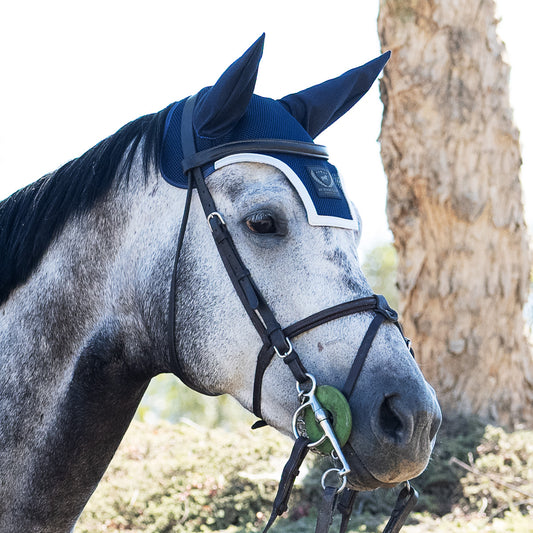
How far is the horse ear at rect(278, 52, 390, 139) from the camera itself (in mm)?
2409

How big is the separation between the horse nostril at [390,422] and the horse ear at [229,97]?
0.99m

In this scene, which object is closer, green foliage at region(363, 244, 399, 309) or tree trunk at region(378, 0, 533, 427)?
tree trunk at region(378, 0, 533, 427)

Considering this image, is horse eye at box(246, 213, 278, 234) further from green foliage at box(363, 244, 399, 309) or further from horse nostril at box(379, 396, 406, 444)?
green foliage at box(363, 244, 399, 309)

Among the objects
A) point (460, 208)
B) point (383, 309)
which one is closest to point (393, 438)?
point (383, 309)

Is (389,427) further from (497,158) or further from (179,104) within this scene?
(497,158)

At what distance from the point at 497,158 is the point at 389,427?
14.9ft

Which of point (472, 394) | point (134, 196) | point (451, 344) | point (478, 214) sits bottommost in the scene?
point (472, 394)

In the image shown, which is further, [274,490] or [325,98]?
[274,490]

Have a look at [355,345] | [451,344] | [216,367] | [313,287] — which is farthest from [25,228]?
[451,344]

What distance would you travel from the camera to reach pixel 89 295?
7.01 ft

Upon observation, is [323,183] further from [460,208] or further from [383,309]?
[460,208]

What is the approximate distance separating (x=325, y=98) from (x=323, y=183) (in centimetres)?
55

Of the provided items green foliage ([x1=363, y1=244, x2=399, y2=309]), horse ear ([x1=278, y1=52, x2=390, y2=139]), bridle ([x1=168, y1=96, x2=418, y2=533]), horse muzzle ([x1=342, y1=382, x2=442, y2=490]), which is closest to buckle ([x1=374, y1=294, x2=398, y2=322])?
bridle ([x1=168, y1=96, x2=418, y2=533])

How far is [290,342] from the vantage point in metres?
1.85
